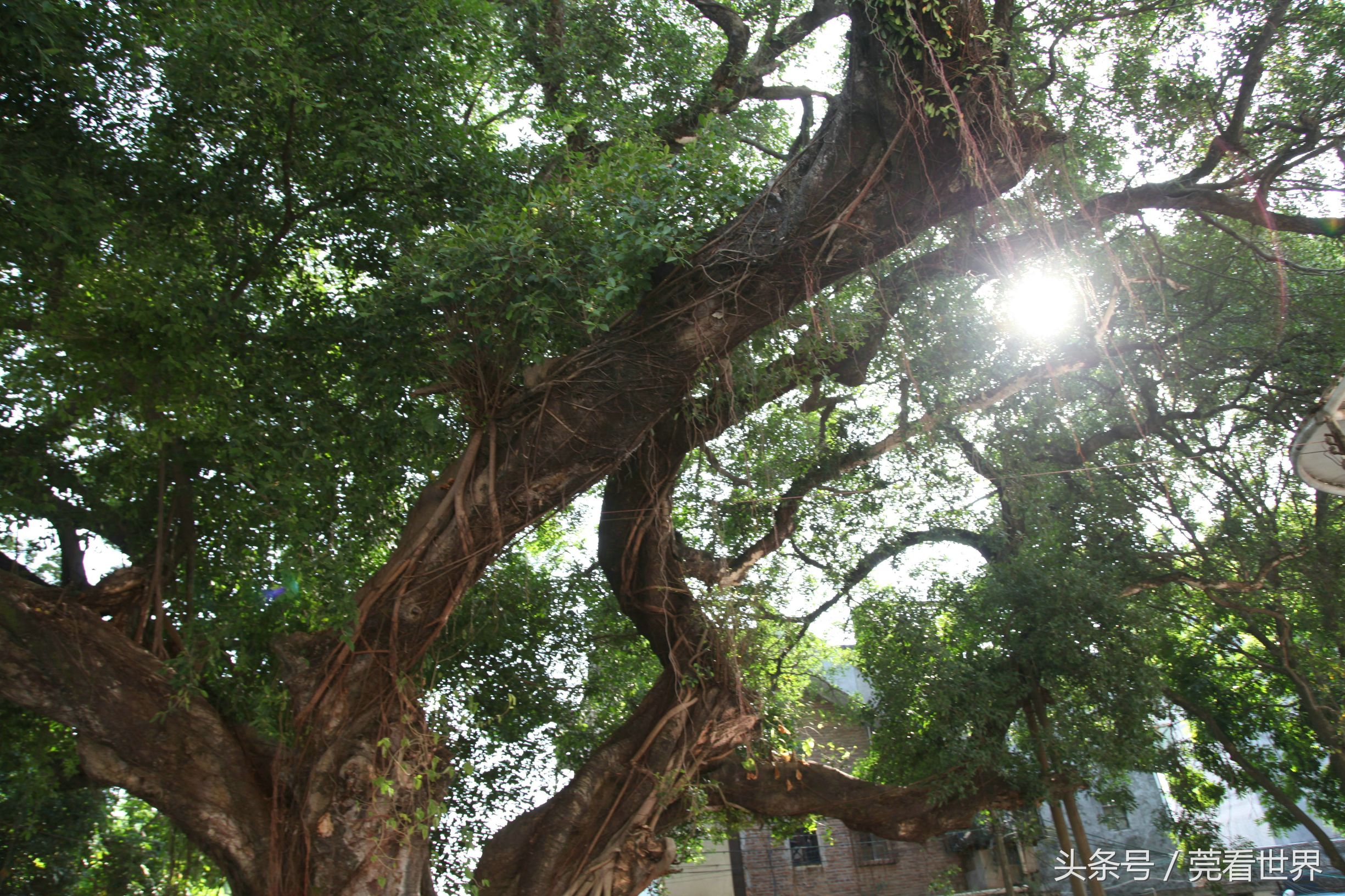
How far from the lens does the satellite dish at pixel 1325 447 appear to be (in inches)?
143

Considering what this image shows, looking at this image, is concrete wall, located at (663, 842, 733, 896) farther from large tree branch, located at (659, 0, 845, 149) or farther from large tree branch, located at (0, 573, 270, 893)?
large tree branch, located at (659, 0, 845, 149)

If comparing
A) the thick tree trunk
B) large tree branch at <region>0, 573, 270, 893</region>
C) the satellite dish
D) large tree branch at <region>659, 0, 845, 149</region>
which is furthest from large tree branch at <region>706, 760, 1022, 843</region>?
large tree branch at <region>659, 0, 845, 149</region>

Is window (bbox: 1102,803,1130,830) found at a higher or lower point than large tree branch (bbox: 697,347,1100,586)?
lower

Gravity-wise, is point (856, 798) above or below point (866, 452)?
below

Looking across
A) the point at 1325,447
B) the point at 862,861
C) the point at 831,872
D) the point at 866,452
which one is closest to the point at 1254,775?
the point at 866,452

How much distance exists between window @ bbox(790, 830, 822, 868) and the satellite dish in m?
10.6

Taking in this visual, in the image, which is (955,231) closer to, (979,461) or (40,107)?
(979,461)

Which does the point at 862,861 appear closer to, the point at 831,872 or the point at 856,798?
the point at 831,872

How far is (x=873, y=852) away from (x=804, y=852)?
3.28ft

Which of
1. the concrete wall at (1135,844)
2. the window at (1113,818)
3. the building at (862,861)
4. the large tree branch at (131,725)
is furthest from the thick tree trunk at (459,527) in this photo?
the concrete wall at (1135,844)

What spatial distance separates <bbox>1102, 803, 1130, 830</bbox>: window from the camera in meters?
6.67

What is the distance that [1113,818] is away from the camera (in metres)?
6.82

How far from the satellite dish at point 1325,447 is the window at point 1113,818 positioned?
3.52m

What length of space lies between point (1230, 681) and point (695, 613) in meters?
6.52
